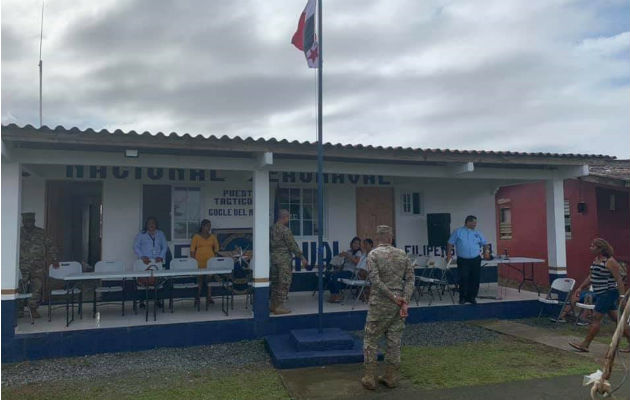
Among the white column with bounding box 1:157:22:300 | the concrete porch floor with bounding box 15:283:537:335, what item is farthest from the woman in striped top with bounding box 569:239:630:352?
the white column with bounding box 1:157:22:300

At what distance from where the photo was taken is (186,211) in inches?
371

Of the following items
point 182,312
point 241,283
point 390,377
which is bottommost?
point 390,377

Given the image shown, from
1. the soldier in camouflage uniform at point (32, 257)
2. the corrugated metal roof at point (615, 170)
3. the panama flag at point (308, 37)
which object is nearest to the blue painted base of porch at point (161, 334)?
the soldier in camouflage uniform at point (32, 257)

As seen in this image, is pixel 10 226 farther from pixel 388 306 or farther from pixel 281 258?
pixel 388 306

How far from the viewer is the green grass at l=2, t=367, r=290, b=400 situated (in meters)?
5.00

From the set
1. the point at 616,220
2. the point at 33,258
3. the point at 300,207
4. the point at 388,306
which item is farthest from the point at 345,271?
the point at 616,220

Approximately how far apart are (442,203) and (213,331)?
20.7 ft

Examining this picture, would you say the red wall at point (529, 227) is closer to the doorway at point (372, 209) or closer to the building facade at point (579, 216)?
the building facade at point (579, 216)

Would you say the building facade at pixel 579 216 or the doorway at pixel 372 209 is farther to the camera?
the building facade at pixel 579 216

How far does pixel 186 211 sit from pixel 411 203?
496 centimetres

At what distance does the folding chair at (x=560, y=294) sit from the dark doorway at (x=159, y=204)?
7.09 meters

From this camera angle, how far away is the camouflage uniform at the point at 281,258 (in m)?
7.74

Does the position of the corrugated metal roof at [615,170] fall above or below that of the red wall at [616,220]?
above

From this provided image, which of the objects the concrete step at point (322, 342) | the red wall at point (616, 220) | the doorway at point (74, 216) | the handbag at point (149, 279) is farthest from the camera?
the red wall at point (616, 220)
